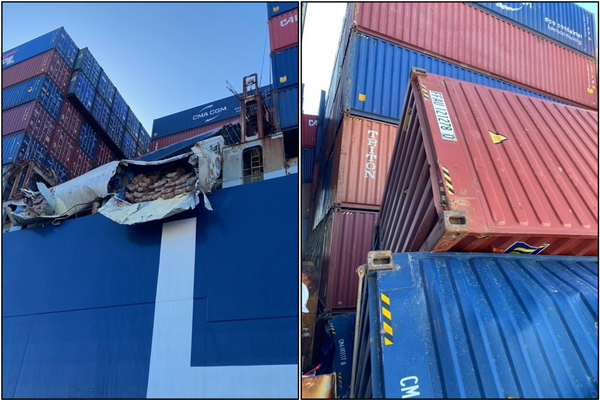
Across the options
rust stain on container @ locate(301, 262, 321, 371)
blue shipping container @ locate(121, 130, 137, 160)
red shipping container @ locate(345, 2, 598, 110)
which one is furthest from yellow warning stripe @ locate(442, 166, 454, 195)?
blue shipping container @ locate(121, 130, 137, 160)

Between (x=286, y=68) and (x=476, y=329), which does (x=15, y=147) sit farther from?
(x=476, y=329)

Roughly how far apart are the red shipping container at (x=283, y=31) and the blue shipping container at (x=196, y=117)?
21.3ft

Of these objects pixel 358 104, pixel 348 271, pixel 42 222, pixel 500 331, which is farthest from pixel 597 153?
pixel 42 222

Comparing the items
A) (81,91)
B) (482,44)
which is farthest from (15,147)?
(482,44)

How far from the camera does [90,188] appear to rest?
1081 cm

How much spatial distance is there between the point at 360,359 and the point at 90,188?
33.7 feet

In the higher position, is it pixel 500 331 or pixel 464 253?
pixel 464 253

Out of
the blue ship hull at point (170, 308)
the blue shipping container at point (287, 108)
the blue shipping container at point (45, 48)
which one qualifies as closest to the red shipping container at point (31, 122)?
the blue shipping container at point (45, 48)

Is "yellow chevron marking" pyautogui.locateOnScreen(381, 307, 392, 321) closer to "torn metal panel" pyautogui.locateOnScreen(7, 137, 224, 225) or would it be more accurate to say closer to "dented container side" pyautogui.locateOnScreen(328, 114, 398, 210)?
"dented container side" pyautogui.locateOnScreen(328, 114, 398, 210)

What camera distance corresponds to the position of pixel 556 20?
533 inches

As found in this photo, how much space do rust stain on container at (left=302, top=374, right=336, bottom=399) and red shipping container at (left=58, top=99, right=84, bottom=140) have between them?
18487 mm

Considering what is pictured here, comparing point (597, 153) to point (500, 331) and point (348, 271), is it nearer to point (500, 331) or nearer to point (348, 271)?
point (500, 331)

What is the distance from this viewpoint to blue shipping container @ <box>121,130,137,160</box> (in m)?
21.5

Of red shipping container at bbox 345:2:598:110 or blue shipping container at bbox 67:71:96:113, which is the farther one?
blue shipping container at bbox 67:71:96:113
